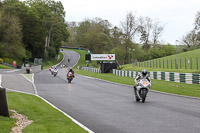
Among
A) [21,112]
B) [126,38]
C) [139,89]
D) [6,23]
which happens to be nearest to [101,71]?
[126,38]

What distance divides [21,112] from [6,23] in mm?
71201

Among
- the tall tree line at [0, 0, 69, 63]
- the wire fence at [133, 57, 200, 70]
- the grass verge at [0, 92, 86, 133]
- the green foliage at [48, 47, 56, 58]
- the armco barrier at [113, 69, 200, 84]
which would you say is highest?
the tall tree line at [0, 0, 69, 63]

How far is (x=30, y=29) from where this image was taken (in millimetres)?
94750

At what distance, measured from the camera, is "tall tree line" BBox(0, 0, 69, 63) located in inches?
3123

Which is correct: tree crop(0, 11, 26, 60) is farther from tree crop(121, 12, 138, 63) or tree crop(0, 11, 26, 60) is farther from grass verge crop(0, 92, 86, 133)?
grass verge crop(0, 92, 86, 133)

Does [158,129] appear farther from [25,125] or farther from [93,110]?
[93,110]

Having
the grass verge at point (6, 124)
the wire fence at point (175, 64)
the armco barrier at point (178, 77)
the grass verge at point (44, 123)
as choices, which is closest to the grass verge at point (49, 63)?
the wire fence at point (175, 64)

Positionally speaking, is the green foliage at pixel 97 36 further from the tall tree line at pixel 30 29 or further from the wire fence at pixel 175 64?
the wire fence at pixel 175 64

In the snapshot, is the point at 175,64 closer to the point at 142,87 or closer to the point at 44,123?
the point at 142,87

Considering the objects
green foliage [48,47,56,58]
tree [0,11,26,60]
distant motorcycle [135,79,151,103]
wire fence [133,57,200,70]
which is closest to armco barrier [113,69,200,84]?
wire fence [133,57,200,70]

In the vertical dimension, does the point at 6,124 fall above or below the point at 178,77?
below

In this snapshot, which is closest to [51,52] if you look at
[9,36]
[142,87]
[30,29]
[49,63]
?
[49,63]

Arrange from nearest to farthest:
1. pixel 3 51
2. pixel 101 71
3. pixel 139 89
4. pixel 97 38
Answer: pixel 139 89 → pixel 101 71 → pixel 3 51 → pixel 97 38

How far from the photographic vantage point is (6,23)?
79125 millimetres
